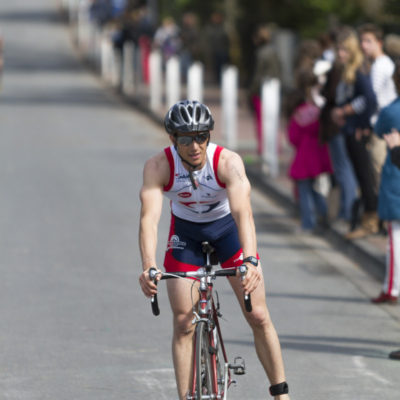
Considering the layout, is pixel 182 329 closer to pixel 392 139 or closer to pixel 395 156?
pixel 395 156

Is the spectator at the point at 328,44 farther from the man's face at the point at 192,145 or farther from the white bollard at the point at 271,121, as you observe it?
the man's face at the point at 192,145

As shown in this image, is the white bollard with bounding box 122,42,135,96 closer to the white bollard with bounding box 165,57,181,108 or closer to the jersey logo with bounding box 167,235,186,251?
the white bollard with bounding box 165,57,181,108

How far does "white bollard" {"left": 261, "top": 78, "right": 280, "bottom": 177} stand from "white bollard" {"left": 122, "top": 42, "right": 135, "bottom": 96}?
15.0 meters

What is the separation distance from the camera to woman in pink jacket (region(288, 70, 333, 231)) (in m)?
12.0

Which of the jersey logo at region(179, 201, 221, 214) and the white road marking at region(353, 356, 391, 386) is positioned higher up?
the jersey logo at region(179, 201, 221, 214)

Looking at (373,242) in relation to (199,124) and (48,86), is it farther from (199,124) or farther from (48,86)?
(48,86)

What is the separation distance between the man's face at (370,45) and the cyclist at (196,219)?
5.69m

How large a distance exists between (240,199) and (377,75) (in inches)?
240

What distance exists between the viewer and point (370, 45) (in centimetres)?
1111

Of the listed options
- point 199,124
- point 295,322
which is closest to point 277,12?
point 295,322

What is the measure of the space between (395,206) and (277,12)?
23.4m

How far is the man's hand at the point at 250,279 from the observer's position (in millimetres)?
5184

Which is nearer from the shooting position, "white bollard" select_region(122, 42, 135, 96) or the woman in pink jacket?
the woman in pink jacket

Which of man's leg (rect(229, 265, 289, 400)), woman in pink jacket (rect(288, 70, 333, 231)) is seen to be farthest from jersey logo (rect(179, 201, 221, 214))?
woman in pink jacket (rect(288, 70, 333, 231))
